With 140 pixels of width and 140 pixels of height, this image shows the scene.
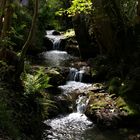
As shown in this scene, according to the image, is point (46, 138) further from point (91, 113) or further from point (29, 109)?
point (91, 113)

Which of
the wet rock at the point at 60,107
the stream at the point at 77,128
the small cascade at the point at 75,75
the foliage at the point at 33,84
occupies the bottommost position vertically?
the stream at the point at 77,128

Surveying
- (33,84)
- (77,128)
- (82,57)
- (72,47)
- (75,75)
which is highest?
(72,47)

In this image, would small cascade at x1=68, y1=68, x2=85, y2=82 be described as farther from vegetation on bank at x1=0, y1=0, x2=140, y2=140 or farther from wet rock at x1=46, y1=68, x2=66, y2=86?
wet rock at x1=46, y1=68, x2=66, y2=86

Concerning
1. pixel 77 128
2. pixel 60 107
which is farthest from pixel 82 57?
pixel 77 128

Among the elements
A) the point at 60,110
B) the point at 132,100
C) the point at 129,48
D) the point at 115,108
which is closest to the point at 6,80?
the point at 60,110

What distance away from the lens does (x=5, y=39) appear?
32.8 feet

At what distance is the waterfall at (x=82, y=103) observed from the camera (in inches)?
543

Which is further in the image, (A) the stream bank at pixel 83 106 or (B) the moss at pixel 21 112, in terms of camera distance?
(A) the stream bank at pixel 83 106

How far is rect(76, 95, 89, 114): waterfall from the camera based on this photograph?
1378 cm

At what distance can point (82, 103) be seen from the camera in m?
14.0

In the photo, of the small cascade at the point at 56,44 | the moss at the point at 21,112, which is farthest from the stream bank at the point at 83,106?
the small cascade at the point at 56,44

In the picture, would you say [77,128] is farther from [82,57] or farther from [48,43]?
[48,43]

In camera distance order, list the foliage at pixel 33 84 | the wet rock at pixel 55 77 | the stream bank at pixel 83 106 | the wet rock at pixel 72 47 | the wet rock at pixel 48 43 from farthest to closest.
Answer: the wet rock at pixel 48 43
the wet rock at pixel 72 47
the wet rock at pixel 55 77
the stream bank at pixel 83 106
the foliage at pixel 33 84

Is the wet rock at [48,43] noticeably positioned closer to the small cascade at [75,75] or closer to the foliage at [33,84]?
the small cascade at [75,75]
